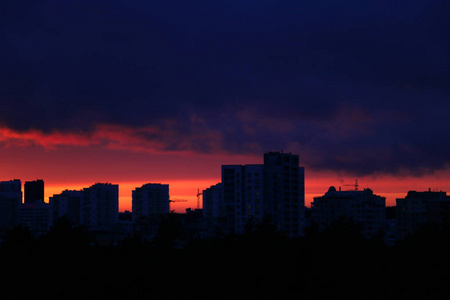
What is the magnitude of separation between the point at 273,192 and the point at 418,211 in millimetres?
41829

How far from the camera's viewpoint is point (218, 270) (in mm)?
45375

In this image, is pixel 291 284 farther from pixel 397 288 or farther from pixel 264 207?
pixel 264 207

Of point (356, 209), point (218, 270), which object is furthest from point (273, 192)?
point (218, 270)

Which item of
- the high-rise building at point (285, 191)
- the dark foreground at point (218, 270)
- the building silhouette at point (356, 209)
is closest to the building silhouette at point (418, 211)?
the building silhouette at point (356, 209)

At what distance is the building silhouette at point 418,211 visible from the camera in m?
152

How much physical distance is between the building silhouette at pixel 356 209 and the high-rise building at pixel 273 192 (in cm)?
1320

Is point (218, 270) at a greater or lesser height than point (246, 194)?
lesser

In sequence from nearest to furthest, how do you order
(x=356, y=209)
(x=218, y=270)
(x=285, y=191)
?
(x=218, y=270), (x=285, y=191), (x=356, y=209)

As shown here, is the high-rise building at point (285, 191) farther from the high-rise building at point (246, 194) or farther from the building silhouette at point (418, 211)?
the building silhouette at point (418, 211)

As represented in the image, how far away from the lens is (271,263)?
4456 centimetres

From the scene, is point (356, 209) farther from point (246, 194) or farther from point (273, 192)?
point (246, 194)

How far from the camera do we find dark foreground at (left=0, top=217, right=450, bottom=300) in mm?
41500

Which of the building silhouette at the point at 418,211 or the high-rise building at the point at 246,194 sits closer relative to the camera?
the high-rise building at the point at 246,194

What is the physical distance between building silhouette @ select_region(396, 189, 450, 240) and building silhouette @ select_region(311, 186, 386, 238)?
14.4 feet
